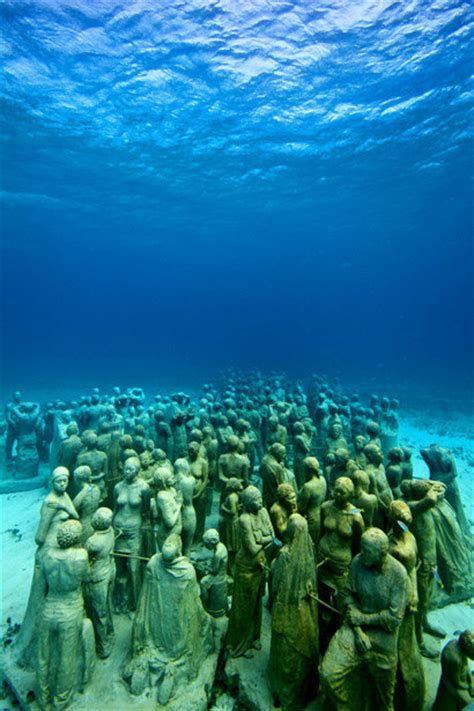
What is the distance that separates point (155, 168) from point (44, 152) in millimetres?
8365

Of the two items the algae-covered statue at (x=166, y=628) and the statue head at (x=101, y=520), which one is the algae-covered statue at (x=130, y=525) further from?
the algae-covered statue at (x=166, y=628)

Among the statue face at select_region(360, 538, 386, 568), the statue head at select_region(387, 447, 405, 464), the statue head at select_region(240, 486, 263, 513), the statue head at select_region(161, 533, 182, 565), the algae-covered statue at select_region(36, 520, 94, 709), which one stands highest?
the statue face at select_region(360, 538, 386, 568)

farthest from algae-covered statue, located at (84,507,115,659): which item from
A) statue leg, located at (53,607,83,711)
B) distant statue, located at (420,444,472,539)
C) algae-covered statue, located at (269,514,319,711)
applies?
distant statue, located at (420,444,472,539)

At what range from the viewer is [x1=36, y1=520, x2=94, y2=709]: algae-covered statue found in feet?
14.6

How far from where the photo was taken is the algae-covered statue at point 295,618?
14.7 ft

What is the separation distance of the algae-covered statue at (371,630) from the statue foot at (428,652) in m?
2.10

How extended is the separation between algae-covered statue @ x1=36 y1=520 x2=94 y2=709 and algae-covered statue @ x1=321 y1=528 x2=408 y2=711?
290 cm

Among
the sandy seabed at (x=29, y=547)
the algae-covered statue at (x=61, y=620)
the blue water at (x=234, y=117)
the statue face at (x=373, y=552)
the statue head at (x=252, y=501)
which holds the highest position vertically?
the blue water at (x=234, y=117)

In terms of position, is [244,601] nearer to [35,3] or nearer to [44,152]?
[35,3]

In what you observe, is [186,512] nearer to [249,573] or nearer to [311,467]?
[249,573]

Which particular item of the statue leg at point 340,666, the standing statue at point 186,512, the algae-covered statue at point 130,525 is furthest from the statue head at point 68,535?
the statue leg at point 340,666

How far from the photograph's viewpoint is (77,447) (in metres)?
9.70

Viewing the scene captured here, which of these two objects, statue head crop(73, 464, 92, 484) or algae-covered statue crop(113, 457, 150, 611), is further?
statue head crop(73, 464, 92, 484)

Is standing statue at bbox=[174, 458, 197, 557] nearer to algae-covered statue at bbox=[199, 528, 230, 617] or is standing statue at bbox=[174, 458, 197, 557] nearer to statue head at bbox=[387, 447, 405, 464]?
algae-covered statue at bbox=[199, 528, 230, 617]
